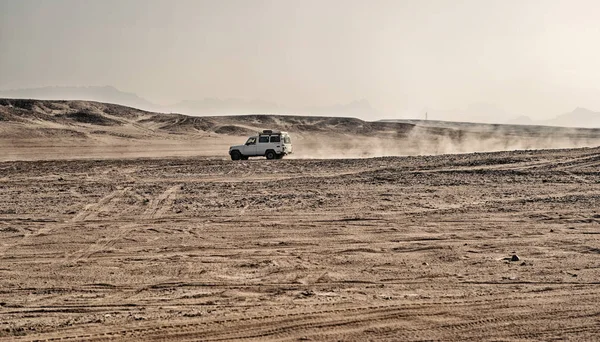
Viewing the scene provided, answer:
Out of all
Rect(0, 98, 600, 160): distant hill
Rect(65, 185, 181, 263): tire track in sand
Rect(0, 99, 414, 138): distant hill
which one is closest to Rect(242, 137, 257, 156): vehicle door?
Rect(0, 98, 600, 160): distant hill

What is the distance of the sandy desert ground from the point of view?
26.2 ft

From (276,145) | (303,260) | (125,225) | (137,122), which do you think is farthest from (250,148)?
(137,122)

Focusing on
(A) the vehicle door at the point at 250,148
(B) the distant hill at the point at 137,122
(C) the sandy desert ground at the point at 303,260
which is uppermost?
(B) the distant hill at the point at 137,122

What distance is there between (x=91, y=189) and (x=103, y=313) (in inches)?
562

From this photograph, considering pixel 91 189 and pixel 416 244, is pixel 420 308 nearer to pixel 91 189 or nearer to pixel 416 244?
pixel 416 244

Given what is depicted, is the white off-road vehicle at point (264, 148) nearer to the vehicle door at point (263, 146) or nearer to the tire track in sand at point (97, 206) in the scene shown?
the vehicle door at point (263, 146)

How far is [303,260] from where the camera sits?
11.4 metres

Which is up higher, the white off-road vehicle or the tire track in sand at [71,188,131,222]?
the white off-road vehicle

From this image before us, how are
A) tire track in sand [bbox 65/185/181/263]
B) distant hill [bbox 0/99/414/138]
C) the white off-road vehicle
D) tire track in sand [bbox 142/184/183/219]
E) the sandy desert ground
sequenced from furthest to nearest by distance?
distant hill [bbox 0/99/414/138]
the white off-road vehicle
tire track in sand [bbox 142/184/183/219]
tire track in sand [bbox 65/185/181/263]
the sandy desert ground

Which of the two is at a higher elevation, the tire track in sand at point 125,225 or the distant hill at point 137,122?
the distant hill at point 137,122

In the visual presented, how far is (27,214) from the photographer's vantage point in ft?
54.0

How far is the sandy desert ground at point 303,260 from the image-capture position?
7973 millimetres

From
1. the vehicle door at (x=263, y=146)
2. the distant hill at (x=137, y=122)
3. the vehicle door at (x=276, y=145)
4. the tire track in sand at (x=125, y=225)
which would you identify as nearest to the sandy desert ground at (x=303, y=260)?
the tire track in sand at (x=125, y=225)

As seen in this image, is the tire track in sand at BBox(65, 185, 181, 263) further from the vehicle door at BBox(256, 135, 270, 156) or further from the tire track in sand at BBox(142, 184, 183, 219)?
the vehicle door at BBox(256, 135, 270, 156)
